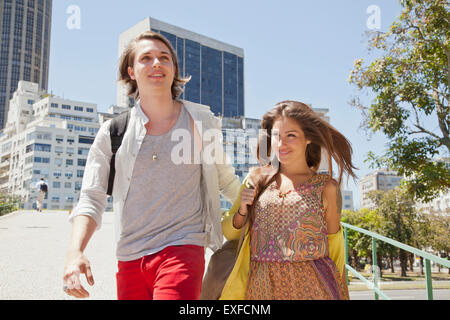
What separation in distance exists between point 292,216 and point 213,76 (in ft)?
425

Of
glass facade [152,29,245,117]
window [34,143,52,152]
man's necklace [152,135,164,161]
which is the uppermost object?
glass facade [152,29,245,117]

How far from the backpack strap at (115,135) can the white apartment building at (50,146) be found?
79.4 meters

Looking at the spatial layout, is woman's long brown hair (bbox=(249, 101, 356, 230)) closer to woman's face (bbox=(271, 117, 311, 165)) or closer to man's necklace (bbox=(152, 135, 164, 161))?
woman's face (bbox=(271, 117, 311, 165))

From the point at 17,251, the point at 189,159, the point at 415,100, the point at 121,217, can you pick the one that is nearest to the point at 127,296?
the point at 121,217

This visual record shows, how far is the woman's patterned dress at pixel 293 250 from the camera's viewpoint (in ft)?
6.53

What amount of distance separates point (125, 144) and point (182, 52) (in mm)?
122063

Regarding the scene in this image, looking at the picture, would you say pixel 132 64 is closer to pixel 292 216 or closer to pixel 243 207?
pixel 243 207

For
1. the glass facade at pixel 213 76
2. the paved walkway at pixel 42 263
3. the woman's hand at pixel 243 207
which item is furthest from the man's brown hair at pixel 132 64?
the glass facade at pixel 213 76

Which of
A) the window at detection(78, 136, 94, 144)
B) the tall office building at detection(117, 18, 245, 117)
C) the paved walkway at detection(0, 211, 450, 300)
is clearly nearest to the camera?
the paved walkway at detection(0, 211, 450, 300)

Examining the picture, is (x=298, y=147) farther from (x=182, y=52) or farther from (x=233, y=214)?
(x=182, y=52)

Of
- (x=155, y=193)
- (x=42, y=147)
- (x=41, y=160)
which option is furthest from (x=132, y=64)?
(x=41, y=160)

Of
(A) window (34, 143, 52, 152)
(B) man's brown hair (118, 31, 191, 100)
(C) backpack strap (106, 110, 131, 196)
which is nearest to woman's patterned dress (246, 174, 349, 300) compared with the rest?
(C) backpack strap (106, 110, 131, 196)

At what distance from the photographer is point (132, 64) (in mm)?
2475

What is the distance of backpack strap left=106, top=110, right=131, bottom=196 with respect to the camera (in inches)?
87.5
